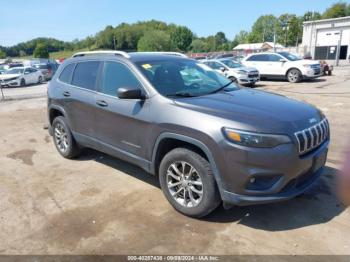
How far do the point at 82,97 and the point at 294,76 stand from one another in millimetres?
14393

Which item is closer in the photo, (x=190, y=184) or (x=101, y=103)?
(x=190, y=184)

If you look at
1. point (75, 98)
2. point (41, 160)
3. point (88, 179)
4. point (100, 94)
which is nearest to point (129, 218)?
point (88, 179)

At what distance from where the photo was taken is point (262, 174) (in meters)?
3.02

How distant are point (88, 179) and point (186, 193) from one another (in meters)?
1.87

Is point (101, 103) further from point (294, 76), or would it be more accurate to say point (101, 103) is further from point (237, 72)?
point (294, 76)

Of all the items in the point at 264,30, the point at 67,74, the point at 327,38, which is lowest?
the point at 67,74

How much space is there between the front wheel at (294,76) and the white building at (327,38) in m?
27.5

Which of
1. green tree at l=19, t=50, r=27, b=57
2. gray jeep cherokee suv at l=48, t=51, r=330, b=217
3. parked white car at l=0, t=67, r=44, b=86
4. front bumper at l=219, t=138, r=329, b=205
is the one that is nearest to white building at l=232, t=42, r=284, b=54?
parked white car at l=0, t=67, r=44, b=86

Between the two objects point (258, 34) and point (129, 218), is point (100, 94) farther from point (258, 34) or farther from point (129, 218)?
point (258, 34)

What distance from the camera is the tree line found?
295 feet

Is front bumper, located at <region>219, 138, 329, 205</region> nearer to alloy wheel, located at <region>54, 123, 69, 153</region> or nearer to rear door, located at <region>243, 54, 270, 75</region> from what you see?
alloy wheel, located at <region>54, 123, 69, 153</region>

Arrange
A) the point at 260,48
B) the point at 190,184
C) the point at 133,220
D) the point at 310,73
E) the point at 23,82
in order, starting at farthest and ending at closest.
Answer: the point at 260,48 < the point at 23,82 < the point at 310,73 < the point at 133,220 < the point at 190,184

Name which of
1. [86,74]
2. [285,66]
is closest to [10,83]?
[285,66]

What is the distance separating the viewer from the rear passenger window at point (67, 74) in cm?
531
